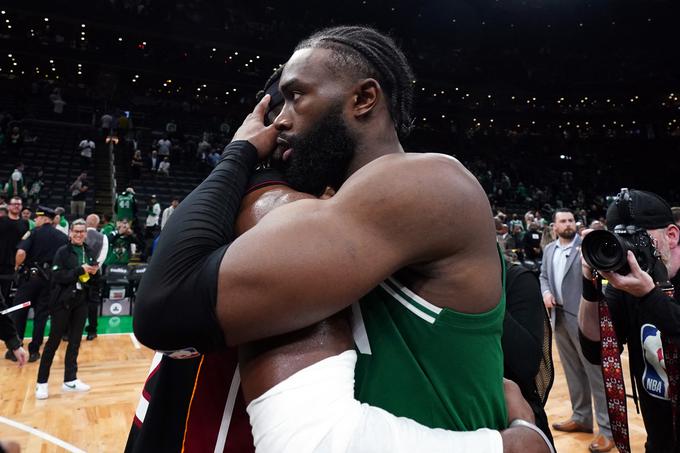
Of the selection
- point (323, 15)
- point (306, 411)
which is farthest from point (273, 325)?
point (323, 15)

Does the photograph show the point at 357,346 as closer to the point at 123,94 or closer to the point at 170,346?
the point at 170,346

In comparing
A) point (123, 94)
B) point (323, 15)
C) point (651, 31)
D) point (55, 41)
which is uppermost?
point (651, 31)

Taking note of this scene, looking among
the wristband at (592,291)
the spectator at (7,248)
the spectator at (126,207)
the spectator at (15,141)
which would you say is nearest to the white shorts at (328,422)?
the wristband at (592,291)

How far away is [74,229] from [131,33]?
15632 mm

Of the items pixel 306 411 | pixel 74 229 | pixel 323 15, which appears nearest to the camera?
pixel 306 411

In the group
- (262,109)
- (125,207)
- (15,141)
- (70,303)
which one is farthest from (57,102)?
(262,109)

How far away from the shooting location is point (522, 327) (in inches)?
81.8

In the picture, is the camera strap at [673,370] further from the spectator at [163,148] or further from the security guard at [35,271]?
the spectator at [163,148]

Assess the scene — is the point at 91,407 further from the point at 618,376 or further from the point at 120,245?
the point at 120,245

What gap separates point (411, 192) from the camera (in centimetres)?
86

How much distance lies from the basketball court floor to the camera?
8.37 ft

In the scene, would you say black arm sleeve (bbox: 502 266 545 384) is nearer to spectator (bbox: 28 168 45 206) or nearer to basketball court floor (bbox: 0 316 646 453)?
basketball court floor (bbox: 0 316 646 453)

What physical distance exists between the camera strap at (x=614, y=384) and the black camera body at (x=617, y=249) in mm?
331

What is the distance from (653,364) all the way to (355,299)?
191cm
